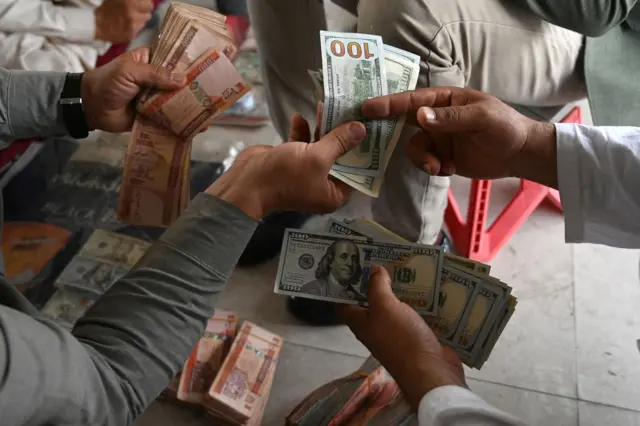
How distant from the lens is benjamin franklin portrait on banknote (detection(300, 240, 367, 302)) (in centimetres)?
110

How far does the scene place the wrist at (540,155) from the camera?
1.02 metres

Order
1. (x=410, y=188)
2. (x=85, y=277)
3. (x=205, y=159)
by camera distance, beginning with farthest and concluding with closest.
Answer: (x=205, y=159) → (x=85, y=277) → (x=410, y=188)

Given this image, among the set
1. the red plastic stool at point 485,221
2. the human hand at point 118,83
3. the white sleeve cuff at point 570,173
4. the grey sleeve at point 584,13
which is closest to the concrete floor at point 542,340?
the red plastic stool at point 485,221

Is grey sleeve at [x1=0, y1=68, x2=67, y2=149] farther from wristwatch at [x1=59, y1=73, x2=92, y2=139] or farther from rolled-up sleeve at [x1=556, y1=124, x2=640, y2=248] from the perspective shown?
rolled-up sleeve at [x1=556, y1=124, x2=640, y2=248]

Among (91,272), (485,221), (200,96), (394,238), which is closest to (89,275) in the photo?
(91,272)

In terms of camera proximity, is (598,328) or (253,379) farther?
(598,328)

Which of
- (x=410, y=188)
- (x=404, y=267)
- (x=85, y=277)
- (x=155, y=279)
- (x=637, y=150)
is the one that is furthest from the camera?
(x=85, y=277)

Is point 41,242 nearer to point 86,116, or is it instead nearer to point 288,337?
point 86,116

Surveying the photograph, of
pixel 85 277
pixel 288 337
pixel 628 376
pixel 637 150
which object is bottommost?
pixel 628 376

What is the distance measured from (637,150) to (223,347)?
0.95 meters

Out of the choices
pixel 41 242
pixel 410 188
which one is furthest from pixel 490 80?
pixel 41 242

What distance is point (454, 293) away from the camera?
Result: 1.12 m

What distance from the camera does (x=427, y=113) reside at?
3.12ft

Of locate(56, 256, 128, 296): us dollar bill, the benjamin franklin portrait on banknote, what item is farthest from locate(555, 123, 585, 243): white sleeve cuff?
locate(56, 256, 128, 296): us dollar bill
